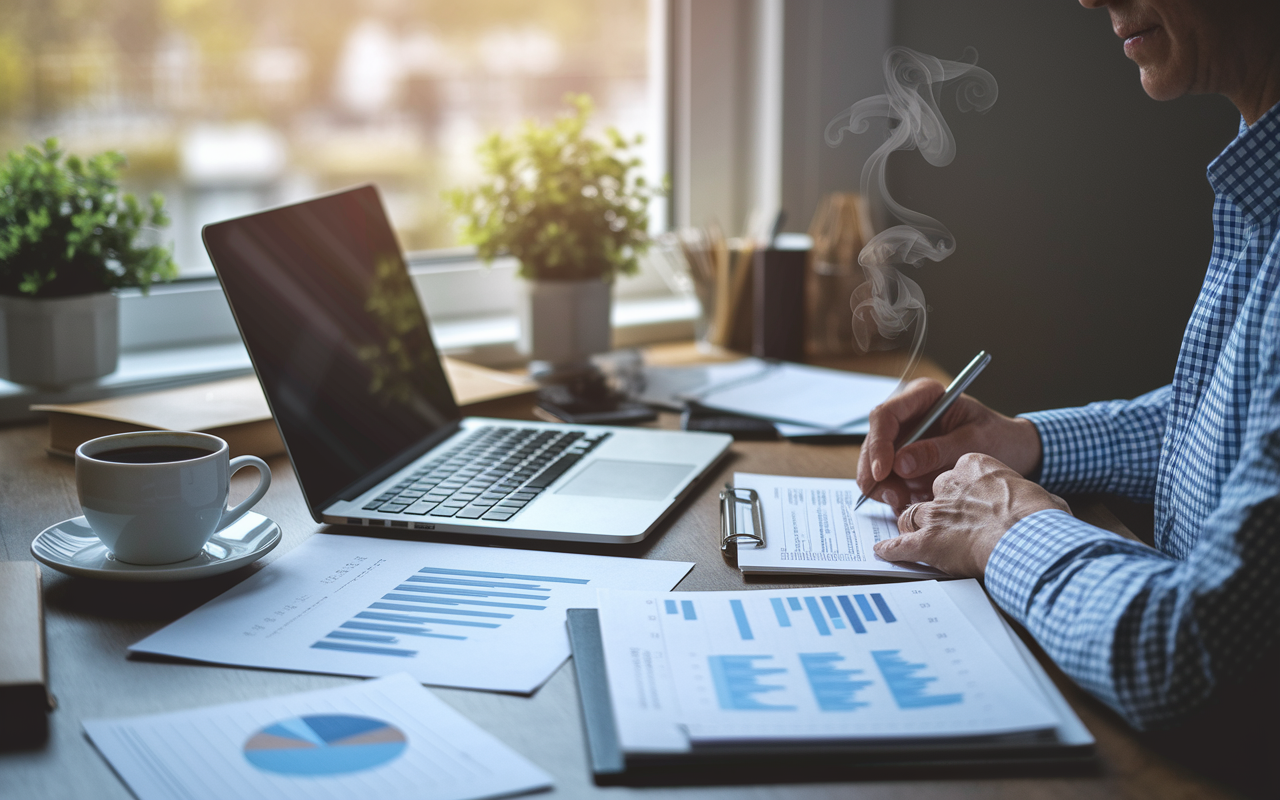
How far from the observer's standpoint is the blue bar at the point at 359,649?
656mm

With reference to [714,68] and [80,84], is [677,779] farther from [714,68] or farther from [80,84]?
[714,68]

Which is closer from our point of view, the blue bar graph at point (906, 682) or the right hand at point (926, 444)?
the blue bar graph at point (906, 682)

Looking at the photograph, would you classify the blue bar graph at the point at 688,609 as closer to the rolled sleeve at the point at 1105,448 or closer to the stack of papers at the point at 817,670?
the stack of papers at the point at 817,670

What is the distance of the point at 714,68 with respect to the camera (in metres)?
1.95

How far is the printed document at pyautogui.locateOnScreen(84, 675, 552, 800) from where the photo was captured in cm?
51

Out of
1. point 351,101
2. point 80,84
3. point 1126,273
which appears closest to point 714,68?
point 351,101

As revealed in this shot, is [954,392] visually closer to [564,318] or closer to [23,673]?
[564,318]

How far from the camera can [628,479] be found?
1.01 meters

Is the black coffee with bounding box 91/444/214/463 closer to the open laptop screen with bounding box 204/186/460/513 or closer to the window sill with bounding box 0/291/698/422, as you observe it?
the open laptop screen with bounding box 204/186/460/513

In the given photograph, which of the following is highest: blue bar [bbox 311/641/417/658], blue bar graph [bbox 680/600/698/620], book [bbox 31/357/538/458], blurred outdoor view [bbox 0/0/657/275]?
blurred outdoor view [bbox 0/0/657/275]

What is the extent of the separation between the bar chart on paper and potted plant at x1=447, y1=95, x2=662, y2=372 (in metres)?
0.82

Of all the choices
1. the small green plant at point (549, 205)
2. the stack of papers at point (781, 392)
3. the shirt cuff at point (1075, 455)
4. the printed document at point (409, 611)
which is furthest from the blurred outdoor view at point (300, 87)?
the shirt cuff at point (1075, 455)

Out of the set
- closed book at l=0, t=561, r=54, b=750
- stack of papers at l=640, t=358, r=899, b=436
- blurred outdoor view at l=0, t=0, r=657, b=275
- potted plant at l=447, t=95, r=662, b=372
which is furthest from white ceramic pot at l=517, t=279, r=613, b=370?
closed book at l=0, t=561, r=54, b=750

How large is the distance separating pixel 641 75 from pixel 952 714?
169 centimetres
